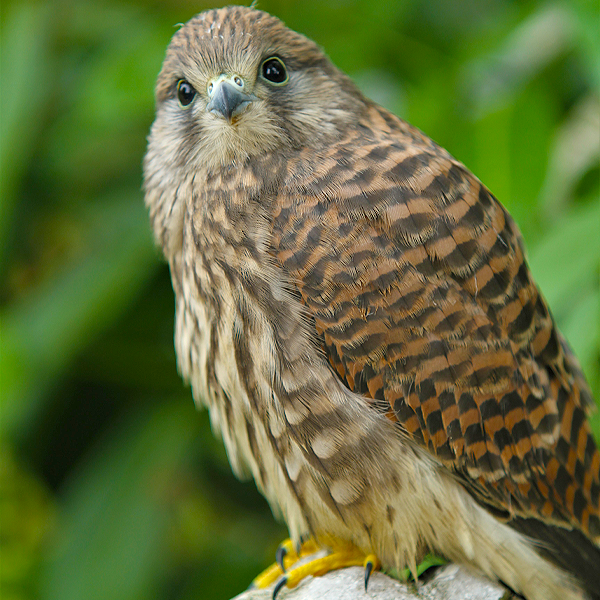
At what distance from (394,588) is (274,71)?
134cm

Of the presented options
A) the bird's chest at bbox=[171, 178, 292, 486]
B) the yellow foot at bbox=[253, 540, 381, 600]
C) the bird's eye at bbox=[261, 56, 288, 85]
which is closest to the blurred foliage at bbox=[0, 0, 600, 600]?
the yellow foot at bbox=[253, 540, 381, 600]

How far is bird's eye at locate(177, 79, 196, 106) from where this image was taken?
201 centimetres

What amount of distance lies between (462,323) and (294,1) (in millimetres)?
2082

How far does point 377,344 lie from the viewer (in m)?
1.67

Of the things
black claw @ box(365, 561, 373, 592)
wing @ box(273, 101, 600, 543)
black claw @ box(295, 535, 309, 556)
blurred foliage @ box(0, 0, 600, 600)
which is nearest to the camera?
wing @ box(273, 101, 600, 543)

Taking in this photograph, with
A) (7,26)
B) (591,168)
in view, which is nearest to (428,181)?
(591,168)

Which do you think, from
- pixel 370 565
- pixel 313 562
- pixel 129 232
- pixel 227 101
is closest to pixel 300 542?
pixel 313 562

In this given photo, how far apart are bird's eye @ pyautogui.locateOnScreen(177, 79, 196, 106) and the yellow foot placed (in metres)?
1.23

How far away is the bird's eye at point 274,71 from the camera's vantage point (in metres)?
1.98

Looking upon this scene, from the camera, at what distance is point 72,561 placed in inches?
109

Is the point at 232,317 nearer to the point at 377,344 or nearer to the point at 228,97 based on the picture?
the point at 377,344

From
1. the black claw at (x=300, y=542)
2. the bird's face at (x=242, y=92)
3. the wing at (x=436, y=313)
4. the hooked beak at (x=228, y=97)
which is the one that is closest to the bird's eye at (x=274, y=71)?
the bird's face at (x=242, y=92)

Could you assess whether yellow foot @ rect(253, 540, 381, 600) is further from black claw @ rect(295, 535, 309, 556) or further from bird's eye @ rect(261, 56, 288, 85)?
bird's eye @ rect(261, 56, 288, 85)

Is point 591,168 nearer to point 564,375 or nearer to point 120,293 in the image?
point 564,375
